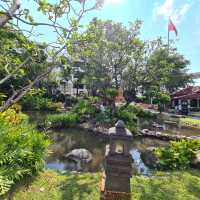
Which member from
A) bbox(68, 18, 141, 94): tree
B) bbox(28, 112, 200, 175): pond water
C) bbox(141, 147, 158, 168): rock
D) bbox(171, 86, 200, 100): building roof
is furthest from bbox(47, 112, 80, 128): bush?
bbox(171, 86, 200, 100): building roof

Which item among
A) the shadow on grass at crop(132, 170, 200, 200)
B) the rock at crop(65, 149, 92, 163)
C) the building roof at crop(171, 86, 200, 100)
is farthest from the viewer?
the building roof at crop(171, 86, 200, 100)

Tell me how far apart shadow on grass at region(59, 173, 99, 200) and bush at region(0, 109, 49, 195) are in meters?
0.96

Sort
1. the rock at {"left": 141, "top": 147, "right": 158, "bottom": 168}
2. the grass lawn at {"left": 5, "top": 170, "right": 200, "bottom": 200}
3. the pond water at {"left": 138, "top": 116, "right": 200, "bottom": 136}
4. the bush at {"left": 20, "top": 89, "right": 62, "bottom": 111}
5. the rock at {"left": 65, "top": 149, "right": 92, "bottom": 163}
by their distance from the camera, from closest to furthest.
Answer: the grass lawn at {"left": 5, "top": 170, "right": 200, "bottom": 200}
the rock at {"left": 141, "top": 147, "right": 158, "bottom": 168}
the rock at {"left": 65, "top": 149, "right": 92, "bottom": 163}
the pond water at {"left": 138, "top": 116, "right": 200, "bottom": 136}
the bush at {"left": 20, "top": 89, "right": 62, "bottom": 111}

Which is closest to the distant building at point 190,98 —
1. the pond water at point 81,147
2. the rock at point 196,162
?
the pond water at point 81,147

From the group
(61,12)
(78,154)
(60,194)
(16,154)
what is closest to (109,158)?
(60,194)

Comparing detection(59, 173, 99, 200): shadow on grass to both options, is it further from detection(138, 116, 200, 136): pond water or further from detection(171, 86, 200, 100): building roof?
detection(171, 86, 200, 100): building roof

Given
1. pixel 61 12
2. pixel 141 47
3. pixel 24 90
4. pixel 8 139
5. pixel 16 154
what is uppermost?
pixel 141 47

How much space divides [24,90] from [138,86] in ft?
56.7

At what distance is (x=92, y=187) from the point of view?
19.6ft

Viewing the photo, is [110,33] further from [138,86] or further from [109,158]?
[109,158]

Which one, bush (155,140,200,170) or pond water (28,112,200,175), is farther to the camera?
pond water (28,112,200,175)

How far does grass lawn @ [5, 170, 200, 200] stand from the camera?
5.45 meters

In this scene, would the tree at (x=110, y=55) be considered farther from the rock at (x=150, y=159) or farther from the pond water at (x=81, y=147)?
the rock at (x=150, y=159)

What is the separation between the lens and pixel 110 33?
2003cm
